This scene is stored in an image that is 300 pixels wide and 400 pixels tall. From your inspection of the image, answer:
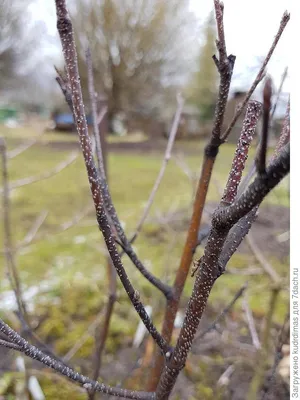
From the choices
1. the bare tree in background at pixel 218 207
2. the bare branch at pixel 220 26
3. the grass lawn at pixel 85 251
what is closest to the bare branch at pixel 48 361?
the bare tree in background at pixel 218 207

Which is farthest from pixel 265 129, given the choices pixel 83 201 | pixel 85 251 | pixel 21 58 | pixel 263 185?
pixel 21 58

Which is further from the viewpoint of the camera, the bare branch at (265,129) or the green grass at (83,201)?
the green grass at (83,201)

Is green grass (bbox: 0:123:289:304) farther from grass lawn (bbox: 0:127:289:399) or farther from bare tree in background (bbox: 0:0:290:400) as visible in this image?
bare tree in background (bbox: 0:0:290:400)

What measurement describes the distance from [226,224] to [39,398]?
0.69m

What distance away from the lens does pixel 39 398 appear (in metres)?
0.76

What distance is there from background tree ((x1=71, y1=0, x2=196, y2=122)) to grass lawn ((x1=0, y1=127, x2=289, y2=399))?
2.19 feet

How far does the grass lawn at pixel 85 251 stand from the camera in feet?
3.80

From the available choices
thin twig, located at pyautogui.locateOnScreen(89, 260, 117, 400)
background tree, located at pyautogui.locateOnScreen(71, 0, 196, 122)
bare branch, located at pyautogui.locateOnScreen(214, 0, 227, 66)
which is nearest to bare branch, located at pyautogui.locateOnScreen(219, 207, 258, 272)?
bare branch, located at pyautogui.locateOnScreen(214, 0, 227, 66)

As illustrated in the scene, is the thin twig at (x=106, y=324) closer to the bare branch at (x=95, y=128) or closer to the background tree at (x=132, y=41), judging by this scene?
the bare branch at (x=95, y=128)

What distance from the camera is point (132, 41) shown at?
9.01 ft

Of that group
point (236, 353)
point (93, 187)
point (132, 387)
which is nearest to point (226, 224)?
point (93, 187)

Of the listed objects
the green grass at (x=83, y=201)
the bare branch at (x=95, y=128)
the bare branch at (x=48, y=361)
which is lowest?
the green grass at (x=83, y=201)

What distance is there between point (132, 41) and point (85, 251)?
160cm

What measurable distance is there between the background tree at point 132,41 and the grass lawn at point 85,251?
0.67 meters
